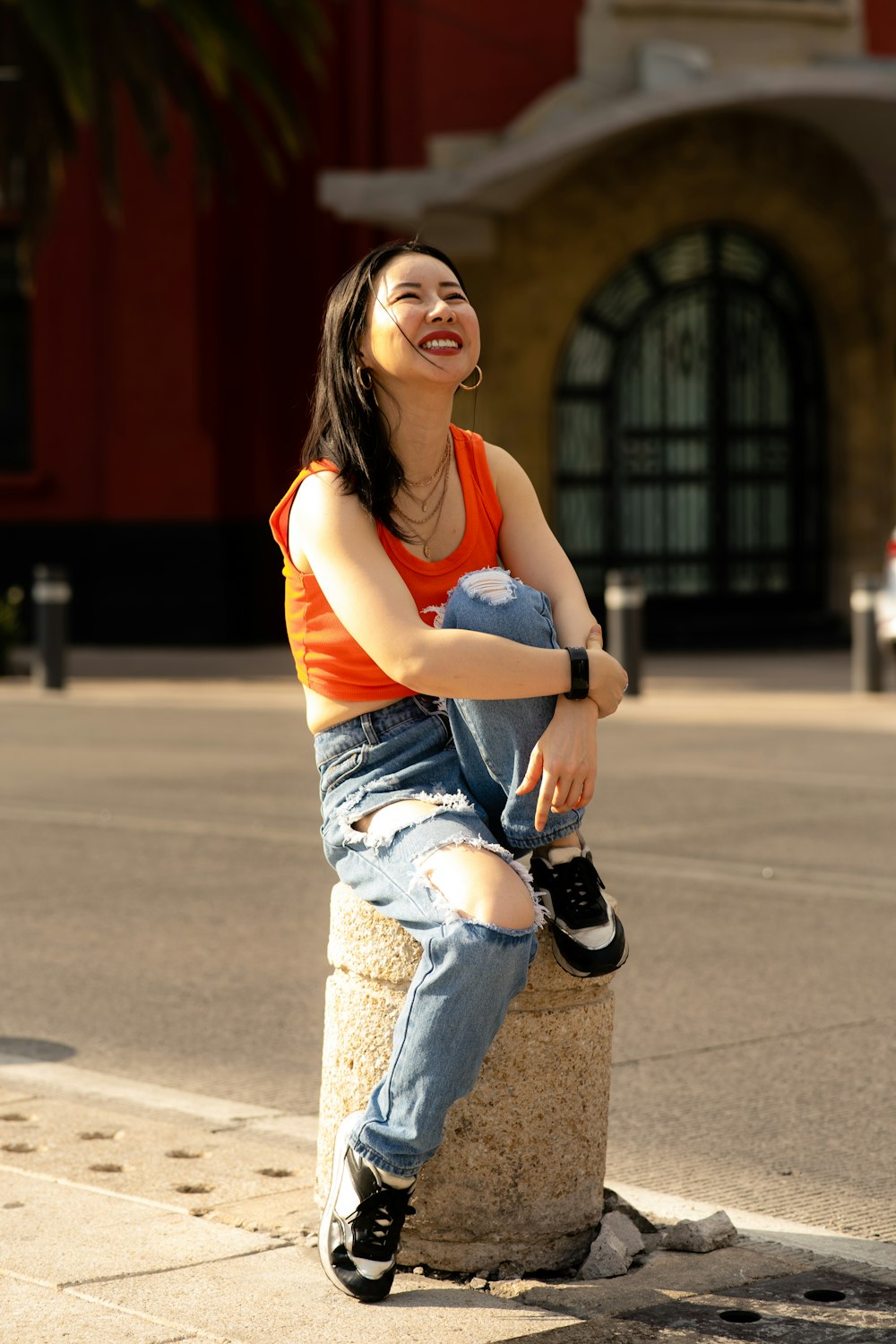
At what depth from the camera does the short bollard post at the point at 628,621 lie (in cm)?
1703

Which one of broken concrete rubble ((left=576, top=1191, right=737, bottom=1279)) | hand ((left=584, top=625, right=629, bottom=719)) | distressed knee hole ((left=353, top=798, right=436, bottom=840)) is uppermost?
hand ((left=584, top=625, right=629, bottom=719))

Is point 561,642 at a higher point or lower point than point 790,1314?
higher

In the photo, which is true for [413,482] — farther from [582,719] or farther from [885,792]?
[885,792]

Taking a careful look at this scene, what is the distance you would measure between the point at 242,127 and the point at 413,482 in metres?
20.7

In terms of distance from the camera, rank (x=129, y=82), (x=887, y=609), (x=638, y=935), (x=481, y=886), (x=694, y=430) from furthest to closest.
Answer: (x=694, y=430) < (x=129, y=82) < (x=887, y=609) < (x=638, y=935) < (x=481, y=886)

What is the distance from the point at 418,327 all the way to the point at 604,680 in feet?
2.48

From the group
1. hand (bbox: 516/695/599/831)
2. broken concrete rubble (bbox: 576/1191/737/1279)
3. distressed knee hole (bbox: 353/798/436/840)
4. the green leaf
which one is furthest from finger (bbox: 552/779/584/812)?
the green leaf

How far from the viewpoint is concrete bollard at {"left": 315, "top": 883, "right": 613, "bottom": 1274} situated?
397 cm

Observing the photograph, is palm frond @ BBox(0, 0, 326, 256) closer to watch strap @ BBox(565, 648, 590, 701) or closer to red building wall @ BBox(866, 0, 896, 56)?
red building wall @ BBox(866, 0, 896, 56)

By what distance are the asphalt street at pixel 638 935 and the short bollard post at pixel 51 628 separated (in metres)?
3.75

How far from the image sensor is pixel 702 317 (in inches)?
937

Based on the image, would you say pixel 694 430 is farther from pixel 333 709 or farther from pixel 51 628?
pixel 333 709

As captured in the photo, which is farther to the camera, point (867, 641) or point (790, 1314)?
point (867, 641)

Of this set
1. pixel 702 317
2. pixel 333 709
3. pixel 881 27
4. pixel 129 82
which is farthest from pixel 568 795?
pixel 881 27
